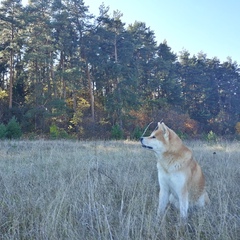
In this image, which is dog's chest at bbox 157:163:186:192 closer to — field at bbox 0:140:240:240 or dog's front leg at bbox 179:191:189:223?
dog's front leg at bbox 179:191:189:223

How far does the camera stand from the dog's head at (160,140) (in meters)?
3.42

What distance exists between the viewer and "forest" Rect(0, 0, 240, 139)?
78.2 feet

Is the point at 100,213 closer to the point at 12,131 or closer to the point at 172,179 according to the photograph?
the point at 172,179

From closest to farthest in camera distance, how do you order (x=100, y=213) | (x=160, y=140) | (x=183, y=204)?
(x=100, y=213) → (x=183, y=204) → (x=160, y=140)

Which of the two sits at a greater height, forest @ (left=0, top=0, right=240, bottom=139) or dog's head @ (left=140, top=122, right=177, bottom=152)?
forest @ (left=0, top=0, right=240, bottom=139)

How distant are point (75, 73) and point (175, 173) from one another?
854 inches

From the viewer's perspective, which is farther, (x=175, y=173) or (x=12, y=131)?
(x=12, y=131)

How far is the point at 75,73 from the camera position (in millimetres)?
24078

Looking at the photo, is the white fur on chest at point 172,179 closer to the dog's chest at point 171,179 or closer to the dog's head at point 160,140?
the dog's chest at point 171,179

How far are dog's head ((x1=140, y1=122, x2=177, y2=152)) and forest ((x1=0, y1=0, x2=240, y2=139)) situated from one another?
55.7ft

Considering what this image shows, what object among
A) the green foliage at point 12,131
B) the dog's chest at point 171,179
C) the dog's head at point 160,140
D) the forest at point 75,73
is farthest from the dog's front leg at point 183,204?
the forest at point 75,73

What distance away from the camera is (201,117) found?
35.4m

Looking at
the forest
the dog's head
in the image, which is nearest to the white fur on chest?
the dog's head

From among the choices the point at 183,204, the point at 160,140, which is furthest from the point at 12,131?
the point at 183,204
